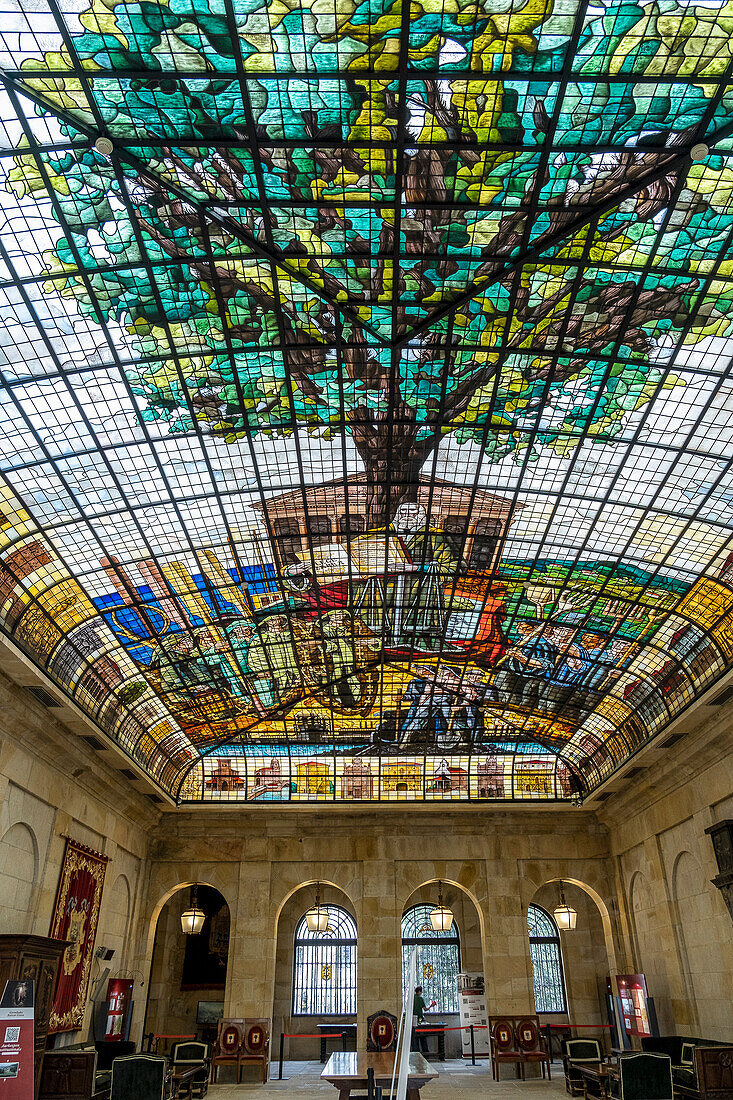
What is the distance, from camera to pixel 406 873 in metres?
32.6

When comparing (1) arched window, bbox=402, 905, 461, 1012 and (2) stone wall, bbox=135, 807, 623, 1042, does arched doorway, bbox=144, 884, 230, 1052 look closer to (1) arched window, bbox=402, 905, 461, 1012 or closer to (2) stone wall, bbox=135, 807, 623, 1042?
(2) stone wall, bbox=135, 807, 623, 1042

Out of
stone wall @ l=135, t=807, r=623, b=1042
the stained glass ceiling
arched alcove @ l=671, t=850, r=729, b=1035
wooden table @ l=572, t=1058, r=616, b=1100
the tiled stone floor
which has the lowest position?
the tiled stone floor

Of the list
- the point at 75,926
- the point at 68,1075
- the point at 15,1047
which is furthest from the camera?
the point at 75,926

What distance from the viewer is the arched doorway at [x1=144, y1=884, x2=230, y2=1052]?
1415 inches

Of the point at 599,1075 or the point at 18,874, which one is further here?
the point at 599,1075

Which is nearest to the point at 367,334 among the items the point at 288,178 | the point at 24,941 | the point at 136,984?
the point at 288,178

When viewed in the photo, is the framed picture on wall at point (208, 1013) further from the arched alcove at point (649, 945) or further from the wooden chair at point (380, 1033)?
the arched alcove at point (649, 945)

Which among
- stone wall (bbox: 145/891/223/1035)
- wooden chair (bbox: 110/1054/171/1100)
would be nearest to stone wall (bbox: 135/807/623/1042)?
stone wall (bbox: 145/891/223/1035)

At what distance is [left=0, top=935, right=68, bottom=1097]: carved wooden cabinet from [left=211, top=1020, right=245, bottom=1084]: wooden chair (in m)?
10.6

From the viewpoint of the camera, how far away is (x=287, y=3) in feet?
35.5

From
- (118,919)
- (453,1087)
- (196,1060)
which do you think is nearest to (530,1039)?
(453,1087)

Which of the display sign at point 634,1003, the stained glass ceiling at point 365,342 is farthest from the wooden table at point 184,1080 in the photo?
the display sign at point 634,1003

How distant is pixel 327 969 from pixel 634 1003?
52.5 feet

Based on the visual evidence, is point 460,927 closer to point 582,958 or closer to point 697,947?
point 582,958
